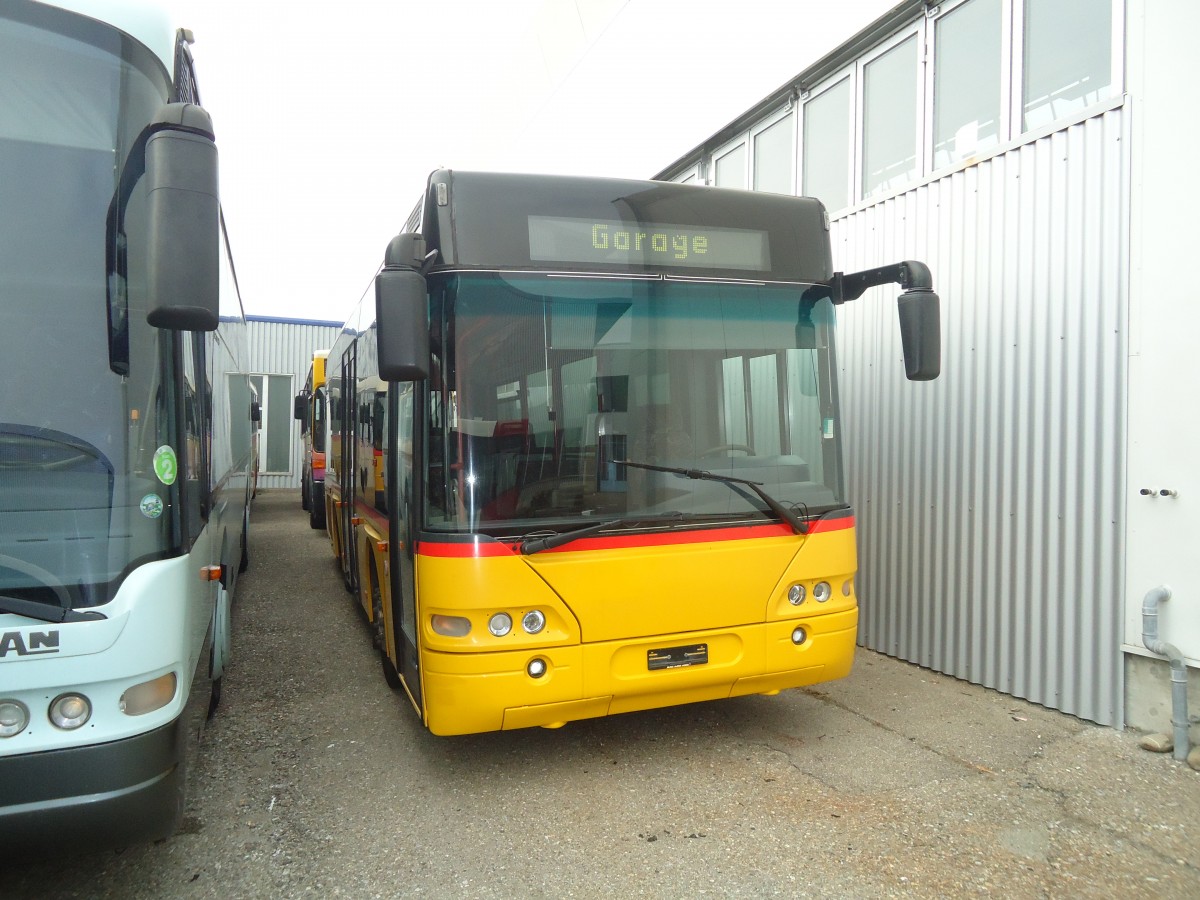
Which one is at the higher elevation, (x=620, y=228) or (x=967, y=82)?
(x=967, y=82)

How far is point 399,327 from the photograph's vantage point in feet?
11.8

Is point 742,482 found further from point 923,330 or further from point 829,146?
point 829,146

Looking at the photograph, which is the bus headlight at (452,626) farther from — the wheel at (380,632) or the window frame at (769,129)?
the window frame at (769,129)

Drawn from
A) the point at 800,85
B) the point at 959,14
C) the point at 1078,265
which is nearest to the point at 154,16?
the point at 1078,265

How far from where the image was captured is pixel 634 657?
4.10 metres

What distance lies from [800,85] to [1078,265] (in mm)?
3865

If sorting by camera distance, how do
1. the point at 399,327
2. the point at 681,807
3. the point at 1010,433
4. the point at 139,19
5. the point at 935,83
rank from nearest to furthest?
the point at 139,19, the point at 399,327, the point at 681,807, the point at 1010,433, the point at 935,83

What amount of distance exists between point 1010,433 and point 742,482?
2245 millimetres

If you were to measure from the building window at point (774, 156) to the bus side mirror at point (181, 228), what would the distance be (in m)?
6.47

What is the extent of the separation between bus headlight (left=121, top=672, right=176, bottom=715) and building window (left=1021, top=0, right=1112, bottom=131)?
18.1 feet

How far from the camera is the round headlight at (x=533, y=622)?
392 centimetres

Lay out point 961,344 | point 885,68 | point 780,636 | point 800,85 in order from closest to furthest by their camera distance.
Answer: point 780,636 → point 961,344 → point 885,68 → point 800,85

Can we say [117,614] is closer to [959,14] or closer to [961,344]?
[961,344]

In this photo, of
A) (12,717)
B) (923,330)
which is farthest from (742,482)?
(12,717)
